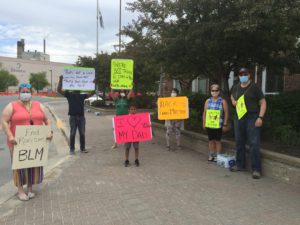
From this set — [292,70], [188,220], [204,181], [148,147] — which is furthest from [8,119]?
[292,70]

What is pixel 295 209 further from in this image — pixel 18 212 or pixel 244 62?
pixel 244 62

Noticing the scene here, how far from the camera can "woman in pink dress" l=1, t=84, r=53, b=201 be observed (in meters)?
4.64

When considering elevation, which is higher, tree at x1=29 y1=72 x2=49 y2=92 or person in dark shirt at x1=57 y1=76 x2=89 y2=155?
tree at x1=29 y1=72 x2=49 y2=92

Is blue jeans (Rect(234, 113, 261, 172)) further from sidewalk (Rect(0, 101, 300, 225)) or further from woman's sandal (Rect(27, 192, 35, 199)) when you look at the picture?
woman's sandal (Rect(27, 192, 35, 199))

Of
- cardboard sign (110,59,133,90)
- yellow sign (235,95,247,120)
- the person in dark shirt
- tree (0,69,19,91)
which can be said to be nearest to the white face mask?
the person in dark shirt

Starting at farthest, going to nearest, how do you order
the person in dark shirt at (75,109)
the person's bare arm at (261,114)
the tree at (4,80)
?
1. the tree at (4,80)
2. the person in dark shirt at (75,109)
3. the person's bare arm at (261,114)

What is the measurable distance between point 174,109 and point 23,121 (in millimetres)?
4222

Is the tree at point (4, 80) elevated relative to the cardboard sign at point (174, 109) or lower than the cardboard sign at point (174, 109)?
elevated

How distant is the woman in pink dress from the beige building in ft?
377

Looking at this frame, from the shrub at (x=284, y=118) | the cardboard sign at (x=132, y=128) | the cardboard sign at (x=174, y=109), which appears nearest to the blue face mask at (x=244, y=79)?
the shrub at (x=284, y=118)

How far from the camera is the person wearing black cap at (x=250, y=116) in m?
5.91

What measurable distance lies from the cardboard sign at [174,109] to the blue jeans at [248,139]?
2000mm

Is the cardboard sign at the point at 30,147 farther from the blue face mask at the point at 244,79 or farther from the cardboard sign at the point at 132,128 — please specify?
the blue face mask at the point at 244,79

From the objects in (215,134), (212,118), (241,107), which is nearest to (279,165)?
(241,107)
